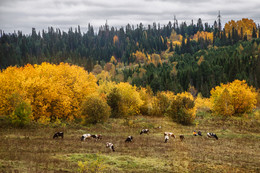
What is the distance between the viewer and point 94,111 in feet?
163

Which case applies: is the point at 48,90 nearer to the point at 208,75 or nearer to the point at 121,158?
the point at 121,158

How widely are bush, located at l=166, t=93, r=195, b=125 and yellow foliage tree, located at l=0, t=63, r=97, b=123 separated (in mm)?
21300

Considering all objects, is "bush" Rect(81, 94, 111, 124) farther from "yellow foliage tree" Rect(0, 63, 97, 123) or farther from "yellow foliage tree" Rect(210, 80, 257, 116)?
"yellow foliage tree" Rect(210, 80, 257, 116)

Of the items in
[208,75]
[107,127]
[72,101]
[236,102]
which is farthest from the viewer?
[208,75]

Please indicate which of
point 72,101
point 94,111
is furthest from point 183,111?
point 72,101

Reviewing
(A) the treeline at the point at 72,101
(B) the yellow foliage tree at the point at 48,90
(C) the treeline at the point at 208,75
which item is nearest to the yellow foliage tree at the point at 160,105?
(A) the treeline at the point at 72,101

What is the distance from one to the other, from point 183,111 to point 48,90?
31025 millimetres

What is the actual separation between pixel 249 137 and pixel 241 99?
3246 cm

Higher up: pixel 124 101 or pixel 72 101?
pixel 72 101

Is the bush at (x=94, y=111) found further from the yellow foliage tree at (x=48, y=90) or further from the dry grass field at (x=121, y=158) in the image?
the dry grass field at (x=121, y=158)

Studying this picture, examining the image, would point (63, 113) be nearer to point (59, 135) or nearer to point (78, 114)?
point (78, 114)

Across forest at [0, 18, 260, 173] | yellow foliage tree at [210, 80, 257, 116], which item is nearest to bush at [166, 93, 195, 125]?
forest at [0, 18, 260, 173]

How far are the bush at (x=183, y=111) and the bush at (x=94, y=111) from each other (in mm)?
18648

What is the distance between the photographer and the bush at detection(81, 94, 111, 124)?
163ft
